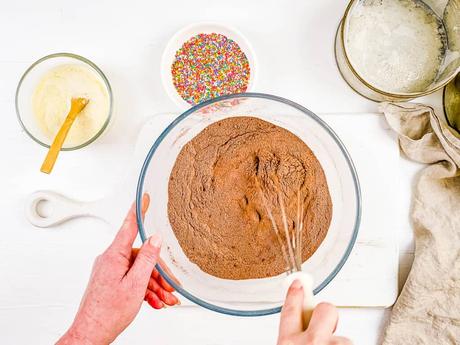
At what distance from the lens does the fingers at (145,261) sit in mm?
949

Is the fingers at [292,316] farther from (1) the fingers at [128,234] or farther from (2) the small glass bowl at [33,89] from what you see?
(2) the small glass bowl at [33,89]

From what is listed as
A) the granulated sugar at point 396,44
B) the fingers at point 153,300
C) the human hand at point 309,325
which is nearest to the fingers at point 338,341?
the human hand at point 309,325

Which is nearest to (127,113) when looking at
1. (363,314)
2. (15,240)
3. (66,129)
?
(66,129)

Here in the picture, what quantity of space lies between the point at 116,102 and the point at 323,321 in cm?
74

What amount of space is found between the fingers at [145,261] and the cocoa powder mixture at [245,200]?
81mm

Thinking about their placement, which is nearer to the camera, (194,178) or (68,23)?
(194,178)

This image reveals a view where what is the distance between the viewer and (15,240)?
1194 mm

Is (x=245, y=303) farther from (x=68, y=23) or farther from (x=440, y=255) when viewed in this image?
(x=68, y=23)

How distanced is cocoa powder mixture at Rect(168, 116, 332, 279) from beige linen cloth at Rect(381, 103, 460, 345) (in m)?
0.25

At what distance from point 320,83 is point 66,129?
0.60m

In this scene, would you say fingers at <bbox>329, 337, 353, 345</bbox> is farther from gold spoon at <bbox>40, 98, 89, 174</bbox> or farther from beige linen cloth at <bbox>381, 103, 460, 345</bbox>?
gold spoon at <bbox>40, 98, 89, 174</bbox>

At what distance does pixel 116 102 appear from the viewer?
1.18 meters

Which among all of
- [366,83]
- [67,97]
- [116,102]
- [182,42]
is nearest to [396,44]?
[366,83]

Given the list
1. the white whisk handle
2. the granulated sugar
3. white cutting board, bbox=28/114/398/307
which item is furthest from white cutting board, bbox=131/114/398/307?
the white whisk handle
